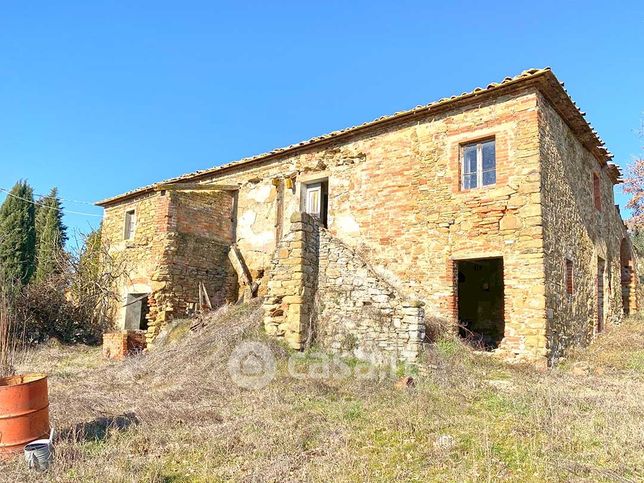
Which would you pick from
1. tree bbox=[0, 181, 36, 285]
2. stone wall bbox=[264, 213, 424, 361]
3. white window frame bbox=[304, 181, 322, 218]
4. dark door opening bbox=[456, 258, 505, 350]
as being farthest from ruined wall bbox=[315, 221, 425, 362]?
tree bbox=[0, 181, 36, 285]

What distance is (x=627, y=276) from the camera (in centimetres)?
1555

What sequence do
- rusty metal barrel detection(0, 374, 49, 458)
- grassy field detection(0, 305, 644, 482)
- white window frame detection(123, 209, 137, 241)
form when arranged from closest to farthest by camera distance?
grassy field detection(0, 305, 644, 482), rusty metal barrel detection(0, 374, 49, 458), white window frame detection(123, 209, 137, 241)

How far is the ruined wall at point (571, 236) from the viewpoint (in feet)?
30.5

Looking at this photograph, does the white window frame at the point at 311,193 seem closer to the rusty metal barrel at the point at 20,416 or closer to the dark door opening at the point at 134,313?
the dark door opening at the point at 134,313

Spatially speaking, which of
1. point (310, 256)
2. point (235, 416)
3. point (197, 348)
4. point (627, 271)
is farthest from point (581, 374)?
point (627, 271)

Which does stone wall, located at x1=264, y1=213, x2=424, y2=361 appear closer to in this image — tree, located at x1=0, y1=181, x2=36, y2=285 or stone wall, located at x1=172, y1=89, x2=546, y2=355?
stone wall, located at x1=172, y1=89, x2=546, y2=355

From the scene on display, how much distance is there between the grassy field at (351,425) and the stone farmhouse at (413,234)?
1017mm

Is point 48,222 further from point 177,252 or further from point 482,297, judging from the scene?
point 482,297

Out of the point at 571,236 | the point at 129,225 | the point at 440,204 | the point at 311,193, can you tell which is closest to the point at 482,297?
the point at 571,236

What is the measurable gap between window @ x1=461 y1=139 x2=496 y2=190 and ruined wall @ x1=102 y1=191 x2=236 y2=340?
7.42 m

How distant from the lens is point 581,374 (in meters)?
8.48

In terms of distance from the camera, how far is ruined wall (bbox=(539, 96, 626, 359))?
930cm

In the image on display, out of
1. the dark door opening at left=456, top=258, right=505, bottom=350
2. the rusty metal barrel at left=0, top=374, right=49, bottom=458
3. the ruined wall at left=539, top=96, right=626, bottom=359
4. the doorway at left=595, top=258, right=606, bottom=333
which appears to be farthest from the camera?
the dark door opening at left=456, top=258, right=505, bottom=350

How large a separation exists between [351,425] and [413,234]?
240 inches
